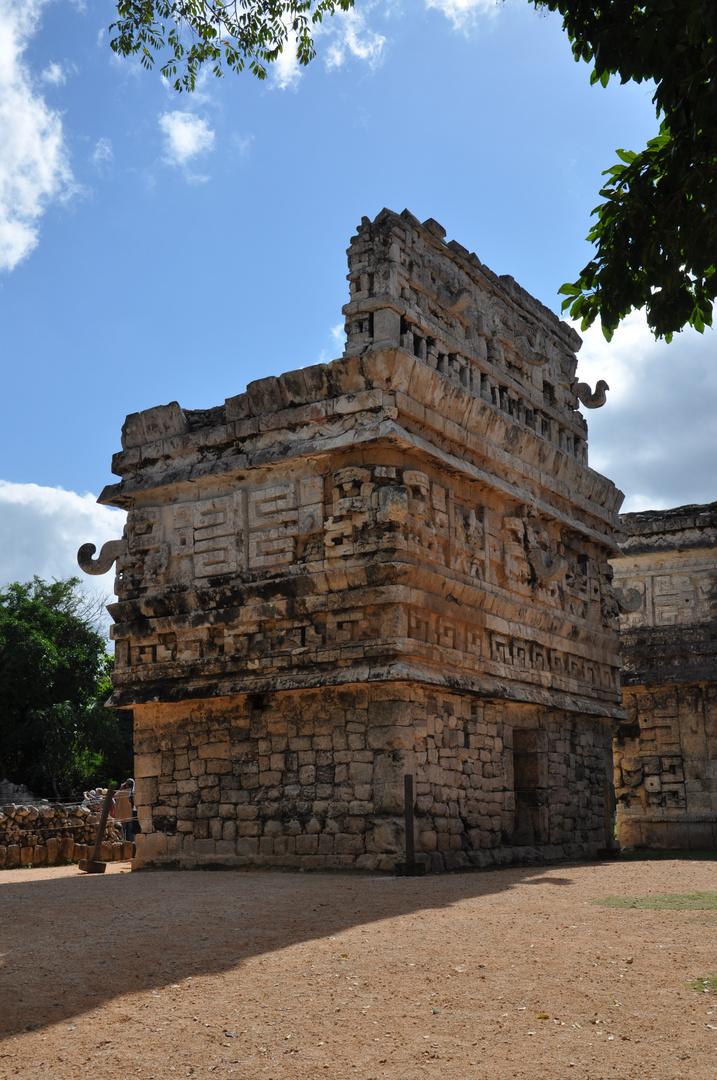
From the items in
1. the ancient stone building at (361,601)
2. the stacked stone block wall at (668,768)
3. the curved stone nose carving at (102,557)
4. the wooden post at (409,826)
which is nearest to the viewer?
the wooden post at (409,826)

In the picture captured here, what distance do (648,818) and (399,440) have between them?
9.65 m

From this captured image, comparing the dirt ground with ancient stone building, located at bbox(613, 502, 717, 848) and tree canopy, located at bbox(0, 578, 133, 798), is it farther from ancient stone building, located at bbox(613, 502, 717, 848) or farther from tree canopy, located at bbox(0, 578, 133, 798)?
tree canopy, located at bbox(0, 578, 133, 798)

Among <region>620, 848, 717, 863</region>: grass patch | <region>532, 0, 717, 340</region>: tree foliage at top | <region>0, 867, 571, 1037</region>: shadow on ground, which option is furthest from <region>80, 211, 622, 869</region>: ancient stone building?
<region>532, 0, 717, 340</region>: tree foliage at top

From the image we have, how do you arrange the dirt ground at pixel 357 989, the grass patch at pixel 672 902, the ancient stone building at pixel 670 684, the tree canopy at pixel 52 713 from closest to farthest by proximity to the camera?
the dirt ground at pixel 357 989 → the grass patch at pixel 672 902 → the ancient stone building at pixel 670 684 → the tree canopy at pixel 52 713

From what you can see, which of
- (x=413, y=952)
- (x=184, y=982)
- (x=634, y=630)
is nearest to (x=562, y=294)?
(x=413, y=952)

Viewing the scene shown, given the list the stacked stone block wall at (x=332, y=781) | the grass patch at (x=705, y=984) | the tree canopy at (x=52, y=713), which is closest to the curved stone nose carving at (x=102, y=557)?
the stacked stone block wall at (x=332, y=781)

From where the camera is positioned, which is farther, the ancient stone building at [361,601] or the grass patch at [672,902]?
the ancient stone building at [361,601]

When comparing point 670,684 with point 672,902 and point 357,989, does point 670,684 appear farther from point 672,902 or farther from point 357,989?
point 357,989

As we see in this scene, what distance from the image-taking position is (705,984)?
15.5 feet

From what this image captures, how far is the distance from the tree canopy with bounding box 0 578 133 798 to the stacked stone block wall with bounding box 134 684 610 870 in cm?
1337

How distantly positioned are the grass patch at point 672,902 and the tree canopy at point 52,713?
62.1 feet

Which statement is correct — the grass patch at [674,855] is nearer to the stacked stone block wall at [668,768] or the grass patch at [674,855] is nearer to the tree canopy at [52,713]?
the stacked stone block wall at [668,768]

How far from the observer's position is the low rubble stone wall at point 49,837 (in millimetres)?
13852

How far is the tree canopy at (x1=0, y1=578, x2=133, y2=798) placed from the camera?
2430cm
